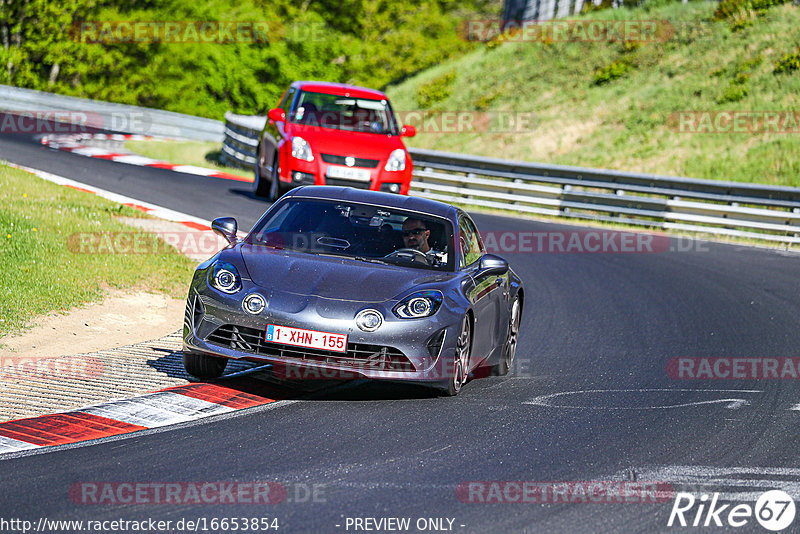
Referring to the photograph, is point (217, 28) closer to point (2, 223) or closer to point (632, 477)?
point (2, 223)

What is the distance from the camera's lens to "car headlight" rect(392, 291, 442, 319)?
7.45 m

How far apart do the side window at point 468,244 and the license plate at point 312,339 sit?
1.52 meters

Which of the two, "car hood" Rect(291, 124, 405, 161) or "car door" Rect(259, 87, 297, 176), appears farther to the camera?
"car door" Rect(259, 87, 297, 176)

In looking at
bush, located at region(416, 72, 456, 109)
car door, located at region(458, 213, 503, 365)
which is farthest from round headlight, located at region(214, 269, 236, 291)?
bush, located at region(416, 72, 456, 109)

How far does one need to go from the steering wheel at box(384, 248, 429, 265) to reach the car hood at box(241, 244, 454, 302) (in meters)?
0.23

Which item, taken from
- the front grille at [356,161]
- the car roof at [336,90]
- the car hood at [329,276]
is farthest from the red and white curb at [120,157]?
the car hood at [329,276]

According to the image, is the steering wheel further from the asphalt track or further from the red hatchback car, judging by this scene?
the red hatchback car

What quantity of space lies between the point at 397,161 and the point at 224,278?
10.5 meters

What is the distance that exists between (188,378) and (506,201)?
16787mm

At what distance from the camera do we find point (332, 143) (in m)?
17.6

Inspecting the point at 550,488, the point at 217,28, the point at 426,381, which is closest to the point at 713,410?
the point at 426,381

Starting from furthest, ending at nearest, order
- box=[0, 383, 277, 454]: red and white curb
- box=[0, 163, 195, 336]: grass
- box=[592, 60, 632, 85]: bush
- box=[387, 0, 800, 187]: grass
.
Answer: box=[592, 60, 632, 85]: bush, box=[387, 0, 800, 187]: grass, box=[0, 163, 195, 336]: grass, box=[0, 383, 277, 454]: red and white curb

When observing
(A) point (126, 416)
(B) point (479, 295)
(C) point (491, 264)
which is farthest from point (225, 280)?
(C) point (491, 264)

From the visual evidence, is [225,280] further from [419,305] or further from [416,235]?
[416,235]
